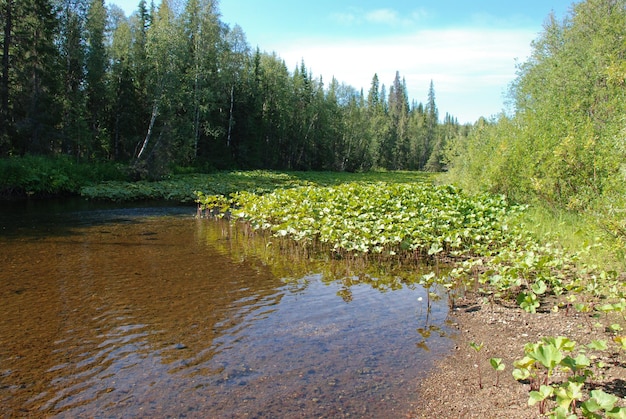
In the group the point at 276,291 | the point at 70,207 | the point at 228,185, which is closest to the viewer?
the point at 276,291

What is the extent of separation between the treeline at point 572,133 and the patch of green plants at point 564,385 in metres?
3.28

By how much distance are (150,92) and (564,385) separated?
27712 mm

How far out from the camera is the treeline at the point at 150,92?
22281 mm

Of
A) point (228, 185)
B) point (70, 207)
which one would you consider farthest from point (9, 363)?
point (228, 185)

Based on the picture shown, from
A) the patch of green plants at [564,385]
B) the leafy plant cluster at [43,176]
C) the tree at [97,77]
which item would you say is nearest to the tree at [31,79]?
the leafy plant cluster at [43,176]

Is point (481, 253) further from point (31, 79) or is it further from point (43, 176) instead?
point (31, 79)

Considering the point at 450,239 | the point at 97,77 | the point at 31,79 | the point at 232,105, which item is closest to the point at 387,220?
the point at 450,239

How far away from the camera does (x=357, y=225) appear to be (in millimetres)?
9289

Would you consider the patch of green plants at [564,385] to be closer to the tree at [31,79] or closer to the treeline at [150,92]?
the treeline at [150,92]

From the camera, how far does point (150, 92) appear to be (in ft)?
87.1

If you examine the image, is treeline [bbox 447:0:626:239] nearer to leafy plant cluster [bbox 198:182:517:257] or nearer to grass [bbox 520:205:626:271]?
grass [bbox 520:205:626:271]

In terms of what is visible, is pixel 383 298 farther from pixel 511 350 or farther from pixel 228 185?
pixel 228 185

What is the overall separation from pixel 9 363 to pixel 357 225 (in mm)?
6601

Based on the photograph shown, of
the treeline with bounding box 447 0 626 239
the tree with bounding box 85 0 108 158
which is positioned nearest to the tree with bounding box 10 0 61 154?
the tree with bounding box 85 0 108 158
